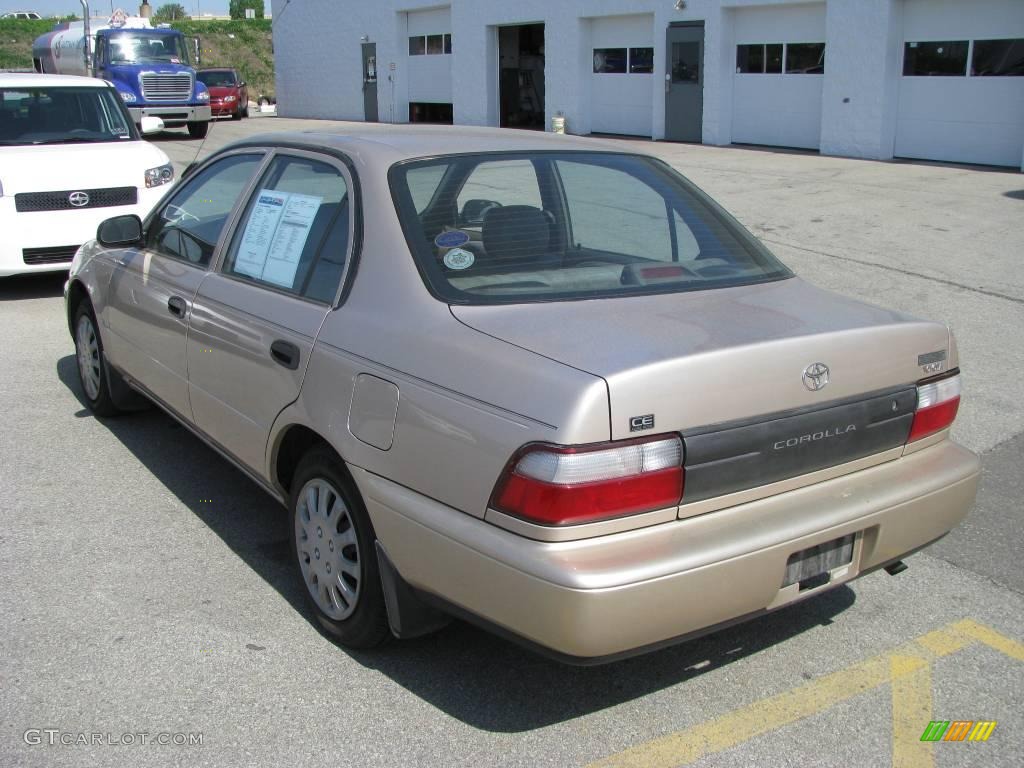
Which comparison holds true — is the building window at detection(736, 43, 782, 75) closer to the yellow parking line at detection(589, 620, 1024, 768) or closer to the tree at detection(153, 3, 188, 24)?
the yellow parking line at detection(589, 620, 1024, 768)

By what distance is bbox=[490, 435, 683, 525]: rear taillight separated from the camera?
269cm

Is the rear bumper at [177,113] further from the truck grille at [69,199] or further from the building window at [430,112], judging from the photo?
the truck grille at [69,199]

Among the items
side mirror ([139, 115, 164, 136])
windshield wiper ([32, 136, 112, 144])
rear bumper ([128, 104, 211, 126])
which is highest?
rear bumper ([128, 104, 211, 126])

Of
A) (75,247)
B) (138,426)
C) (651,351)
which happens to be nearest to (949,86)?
(75,247)

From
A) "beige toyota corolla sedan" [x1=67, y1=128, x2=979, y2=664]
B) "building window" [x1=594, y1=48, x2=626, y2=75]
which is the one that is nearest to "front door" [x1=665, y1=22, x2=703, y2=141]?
"building window" [x1=594, y1=48, x2=626, y2=75]

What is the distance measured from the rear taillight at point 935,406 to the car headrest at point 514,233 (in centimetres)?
133

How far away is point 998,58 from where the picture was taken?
655 inches

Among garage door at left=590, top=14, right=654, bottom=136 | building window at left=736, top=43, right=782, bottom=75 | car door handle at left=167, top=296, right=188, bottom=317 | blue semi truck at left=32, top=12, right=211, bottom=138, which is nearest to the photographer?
car door handle at left=167, top=296, right=188, bottom=317

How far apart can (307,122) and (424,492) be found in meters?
33.0

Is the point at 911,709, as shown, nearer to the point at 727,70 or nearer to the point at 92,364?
the point at 92,364

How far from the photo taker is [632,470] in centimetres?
274

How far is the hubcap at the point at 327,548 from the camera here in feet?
11.3

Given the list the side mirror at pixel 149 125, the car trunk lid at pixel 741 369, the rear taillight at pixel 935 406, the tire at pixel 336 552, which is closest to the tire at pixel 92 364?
the tire at pixel 336 552

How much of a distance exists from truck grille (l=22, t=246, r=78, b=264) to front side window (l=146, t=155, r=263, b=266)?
4219 millimetres
